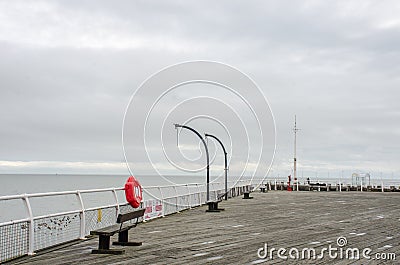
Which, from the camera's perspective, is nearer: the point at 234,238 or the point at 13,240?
the point at 13,240

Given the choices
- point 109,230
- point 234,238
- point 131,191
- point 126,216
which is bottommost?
point 234,238

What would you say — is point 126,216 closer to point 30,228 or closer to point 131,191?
point 131,191

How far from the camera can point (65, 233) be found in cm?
1186

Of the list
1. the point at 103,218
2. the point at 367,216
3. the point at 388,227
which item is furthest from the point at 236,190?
the point at 103,218

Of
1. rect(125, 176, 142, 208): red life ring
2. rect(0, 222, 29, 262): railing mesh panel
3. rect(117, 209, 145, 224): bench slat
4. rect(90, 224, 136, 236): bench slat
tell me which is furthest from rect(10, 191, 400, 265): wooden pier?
rect(125, 176, 142, 208): red life ring

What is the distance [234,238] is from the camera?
13.2 metres

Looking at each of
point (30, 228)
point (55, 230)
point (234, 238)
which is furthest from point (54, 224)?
point (234, 238)

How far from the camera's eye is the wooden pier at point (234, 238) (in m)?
10.0

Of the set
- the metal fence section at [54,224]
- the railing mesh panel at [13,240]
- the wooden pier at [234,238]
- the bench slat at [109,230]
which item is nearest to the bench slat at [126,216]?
the bench slat at [109,230]

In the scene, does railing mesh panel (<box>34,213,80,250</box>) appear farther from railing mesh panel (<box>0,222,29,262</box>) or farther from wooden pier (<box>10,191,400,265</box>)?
railing mesh panel (<box>0,222,29,262</box>)

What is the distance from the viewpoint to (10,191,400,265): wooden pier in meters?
10.0

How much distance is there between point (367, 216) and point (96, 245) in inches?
496

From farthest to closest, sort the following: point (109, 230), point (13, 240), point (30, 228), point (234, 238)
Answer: point (234, 238)
point (109, 230)
point (30, 228)
point (13, 240)

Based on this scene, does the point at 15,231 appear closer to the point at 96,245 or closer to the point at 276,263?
the point at 96,245
